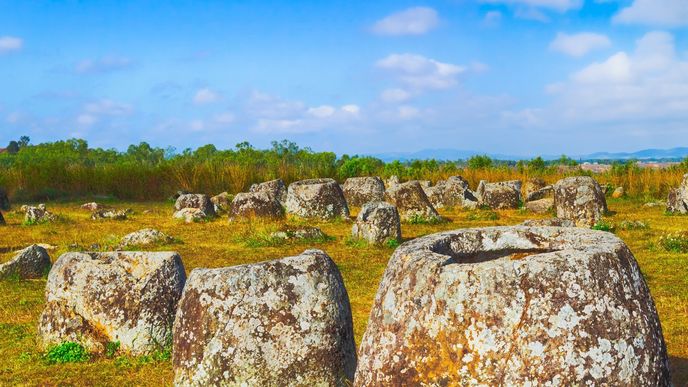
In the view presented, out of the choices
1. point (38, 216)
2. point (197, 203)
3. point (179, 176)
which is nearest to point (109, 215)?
point (38, 216)

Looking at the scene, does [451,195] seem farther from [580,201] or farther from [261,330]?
[261,330]

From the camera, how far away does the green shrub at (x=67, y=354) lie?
848cm

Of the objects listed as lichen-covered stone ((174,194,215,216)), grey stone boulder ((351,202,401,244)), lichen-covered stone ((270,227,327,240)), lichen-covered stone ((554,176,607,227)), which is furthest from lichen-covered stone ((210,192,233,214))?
lichen-covered stone ((554,176,607,227))

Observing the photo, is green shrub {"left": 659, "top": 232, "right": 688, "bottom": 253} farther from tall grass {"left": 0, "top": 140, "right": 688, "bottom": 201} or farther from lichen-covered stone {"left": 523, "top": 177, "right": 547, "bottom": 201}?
tall grass {"left": 0, "top": 140, "right": 688, "bottom": 201}

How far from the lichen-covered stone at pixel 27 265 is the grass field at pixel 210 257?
1.43ft

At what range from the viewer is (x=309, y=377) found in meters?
6.55

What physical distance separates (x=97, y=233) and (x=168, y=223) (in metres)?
3.12

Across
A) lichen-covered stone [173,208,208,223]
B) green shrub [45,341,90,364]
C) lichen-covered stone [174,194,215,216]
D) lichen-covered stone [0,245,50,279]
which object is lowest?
green shrub [45,341,90,364]

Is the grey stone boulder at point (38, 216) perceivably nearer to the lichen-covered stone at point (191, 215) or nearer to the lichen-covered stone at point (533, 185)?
the lichen-covered stone at point (191, 215)

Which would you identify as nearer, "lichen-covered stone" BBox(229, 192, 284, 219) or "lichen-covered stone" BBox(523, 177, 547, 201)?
"lichen-covered stone" BBox(229, 192, 284, 219)

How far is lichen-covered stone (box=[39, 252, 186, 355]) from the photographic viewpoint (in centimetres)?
842

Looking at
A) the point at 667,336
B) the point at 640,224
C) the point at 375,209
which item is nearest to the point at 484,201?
the point at 640,224

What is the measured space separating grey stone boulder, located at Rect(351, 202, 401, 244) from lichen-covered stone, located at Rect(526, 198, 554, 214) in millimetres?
10048

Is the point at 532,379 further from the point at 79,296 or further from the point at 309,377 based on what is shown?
the point at 79,296
